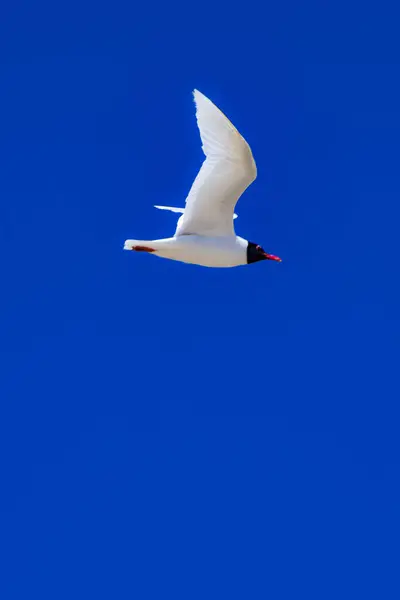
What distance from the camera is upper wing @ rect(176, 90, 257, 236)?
20266 mm

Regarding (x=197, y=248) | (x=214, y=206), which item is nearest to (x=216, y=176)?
(x=214, y=206)

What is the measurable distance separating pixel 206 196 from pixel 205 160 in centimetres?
94

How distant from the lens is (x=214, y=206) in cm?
2194

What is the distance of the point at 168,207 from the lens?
78.9 ft

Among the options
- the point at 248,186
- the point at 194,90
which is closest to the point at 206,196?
the point at 248,186

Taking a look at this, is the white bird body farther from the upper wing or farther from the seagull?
the upper wing

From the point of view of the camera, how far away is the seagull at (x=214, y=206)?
20.4 m

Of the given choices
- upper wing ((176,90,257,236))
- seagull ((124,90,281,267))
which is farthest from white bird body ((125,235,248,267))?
upper wing ((176,90,257,236))

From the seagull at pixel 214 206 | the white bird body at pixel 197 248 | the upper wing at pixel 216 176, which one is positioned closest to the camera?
the upper wing at pixel 216 176

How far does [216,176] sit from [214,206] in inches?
35.5

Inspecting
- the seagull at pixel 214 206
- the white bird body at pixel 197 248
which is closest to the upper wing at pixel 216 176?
the seagull at pixel 214 206

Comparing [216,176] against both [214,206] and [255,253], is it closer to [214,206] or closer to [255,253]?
[214,206]

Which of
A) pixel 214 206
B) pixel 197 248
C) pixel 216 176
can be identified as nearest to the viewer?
pixel 216 176

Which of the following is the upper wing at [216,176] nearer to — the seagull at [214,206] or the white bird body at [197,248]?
the seagull at [214,206]
